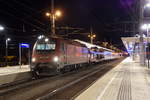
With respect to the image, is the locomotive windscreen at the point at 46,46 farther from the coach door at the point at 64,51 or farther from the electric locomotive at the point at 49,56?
the coach door at the point at 64,51

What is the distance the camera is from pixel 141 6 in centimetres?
2831

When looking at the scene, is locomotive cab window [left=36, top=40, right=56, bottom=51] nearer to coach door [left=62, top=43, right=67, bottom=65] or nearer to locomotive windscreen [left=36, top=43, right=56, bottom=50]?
locomotive windscreen [left=36, top=43, right=56, bottom=50]

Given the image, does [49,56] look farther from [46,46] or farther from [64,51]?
[64,51]

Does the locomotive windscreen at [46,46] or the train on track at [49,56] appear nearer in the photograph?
the train on track at [49,56]

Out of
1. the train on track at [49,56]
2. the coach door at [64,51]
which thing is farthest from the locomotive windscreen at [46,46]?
the coach door at [64,51]

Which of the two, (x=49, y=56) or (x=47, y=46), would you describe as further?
(x=47, y=46)

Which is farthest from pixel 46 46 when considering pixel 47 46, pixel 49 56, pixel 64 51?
pixel 64 51

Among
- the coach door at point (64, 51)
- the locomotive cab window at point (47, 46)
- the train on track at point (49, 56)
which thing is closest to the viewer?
the train on track at point (49, 56)

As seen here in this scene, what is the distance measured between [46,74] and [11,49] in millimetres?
41761

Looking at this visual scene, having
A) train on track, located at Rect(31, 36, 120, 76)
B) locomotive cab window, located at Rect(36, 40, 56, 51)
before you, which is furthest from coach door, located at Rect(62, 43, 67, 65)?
locomotive cab window, located at Rect(36, 40, 56, 51)

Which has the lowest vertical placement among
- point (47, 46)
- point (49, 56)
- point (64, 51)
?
point (49, 56)

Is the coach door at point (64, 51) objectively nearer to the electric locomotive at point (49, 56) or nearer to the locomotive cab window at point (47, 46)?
the electric locomotive at point (49, 56)

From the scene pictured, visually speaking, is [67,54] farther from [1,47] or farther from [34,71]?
[1,47]

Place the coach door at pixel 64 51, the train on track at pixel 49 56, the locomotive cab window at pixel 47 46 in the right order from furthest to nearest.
A: 1. the coach door at pixel 64 51
2. the locomotive cab window at pixel 47 46
3. the train on track at pixel 49 56
